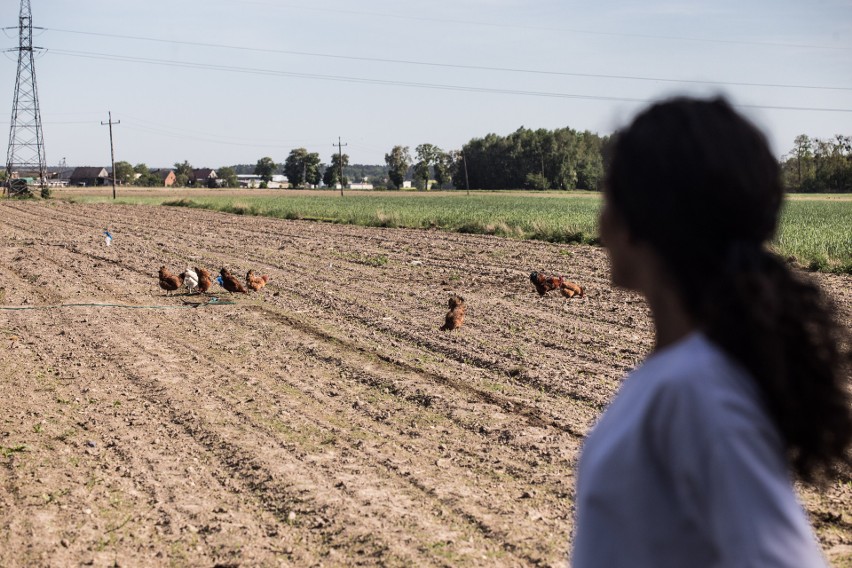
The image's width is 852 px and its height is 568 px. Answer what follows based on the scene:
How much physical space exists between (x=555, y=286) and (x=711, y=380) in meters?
12.5

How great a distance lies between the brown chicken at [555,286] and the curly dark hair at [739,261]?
11.9 meters

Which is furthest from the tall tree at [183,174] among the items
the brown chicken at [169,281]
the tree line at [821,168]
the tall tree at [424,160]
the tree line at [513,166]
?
the brown chicken at [169,281]

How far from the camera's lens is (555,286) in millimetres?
13531

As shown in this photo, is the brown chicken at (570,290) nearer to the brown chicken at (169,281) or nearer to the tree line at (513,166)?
the brown chicken at (169,281)

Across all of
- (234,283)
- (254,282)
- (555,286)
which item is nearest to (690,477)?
(555,286)

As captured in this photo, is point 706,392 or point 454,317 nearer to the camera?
point 706,392

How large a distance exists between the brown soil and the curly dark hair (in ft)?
12.1

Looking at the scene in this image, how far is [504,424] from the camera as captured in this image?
6965 millimetres

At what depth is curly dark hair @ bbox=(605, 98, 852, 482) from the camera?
45.6 inches

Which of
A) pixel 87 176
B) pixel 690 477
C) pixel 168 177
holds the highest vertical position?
pixel 87 176

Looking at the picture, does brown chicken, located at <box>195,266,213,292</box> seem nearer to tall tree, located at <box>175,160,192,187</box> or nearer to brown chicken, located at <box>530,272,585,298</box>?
brown chicken, located at <box>530,272,585,298</box>

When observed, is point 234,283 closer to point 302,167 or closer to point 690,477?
point 690,477

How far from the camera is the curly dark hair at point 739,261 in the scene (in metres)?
1.16

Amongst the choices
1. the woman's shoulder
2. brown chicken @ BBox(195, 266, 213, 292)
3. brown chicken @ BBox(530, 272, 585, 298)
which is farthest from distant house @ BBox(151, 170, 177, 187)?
the woman's shoulder
